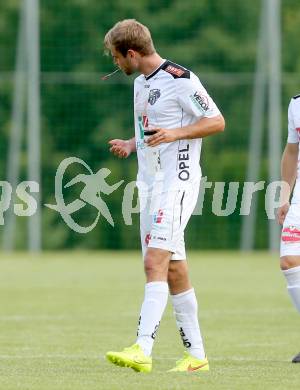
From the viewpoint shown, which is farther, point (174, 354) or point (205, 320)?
point (205, 320)

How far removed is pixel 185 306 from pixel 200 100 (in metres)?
1.23

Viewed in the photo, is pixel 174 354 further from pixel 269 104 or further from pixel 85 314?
pixel 269 104

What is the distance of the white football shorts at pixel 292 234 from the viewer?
7.97 meters

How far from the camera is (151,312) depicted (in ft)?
23.5

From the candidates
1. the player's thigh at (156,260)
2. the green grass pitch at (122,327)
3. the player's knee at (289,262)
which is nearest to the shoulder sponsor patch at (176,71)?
the player's thigh at (156,260)

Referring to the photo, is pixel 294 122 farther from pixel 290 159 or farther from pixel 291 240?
pixel 291 240

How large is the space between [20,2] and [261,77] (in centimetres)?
516

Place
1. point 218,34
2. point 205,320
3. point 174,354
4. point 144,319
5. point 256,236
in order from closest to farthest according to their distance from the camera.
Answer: point 144,319 < point 174,354 < point 205,320 < point 256,236 < point 218,34

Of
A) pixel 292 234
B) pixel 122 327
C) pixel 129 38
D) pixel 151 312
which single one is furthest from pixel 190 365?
pixel 122 327

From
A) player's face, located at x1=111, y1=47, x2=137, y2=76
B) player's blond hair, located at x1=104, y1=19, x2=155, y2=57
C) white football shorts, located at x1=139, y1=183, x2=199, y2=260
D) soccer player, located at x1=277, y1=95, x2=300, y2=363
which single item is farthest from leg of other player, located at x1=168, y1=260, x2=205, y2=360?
player's blond hair, located at x1=104, y1=19, x2=155, y2=57

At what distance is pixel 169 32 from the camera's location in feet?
86.7

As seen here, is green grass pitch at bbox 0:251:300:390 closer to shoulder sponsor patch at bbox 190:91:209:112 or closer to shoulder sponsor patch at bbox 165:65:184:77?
shoulder sponsor patch at bbox 190:91:209:112

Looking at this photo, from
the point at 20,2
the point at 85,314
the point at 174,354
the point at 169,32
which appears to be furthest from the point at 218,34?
the point at 174,354

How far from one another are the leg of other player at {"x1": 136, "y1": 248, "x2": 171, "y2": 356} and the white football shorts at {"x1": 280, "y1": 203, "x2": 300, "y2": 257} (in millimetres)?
1025
